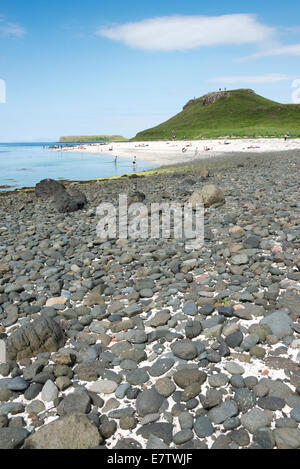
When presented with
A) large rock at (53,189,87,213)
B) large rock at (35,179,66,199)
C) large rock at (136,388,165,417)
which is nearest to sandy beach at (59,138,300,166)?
large rock at (35,179,66,199)

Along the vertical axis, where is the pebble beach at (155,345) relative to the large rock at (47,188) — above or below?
below

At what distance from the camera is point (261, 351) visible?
4.26m

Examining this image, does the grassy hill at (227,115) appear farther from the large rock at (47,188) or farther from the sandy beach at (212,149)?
the large rock at (47,188)

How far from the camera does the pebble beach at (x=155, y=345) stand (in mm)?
3260

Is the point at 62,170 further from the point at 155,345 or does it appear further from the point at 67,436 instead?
the point at 67,436

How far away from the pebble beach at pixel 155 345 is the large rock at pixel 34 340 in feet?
0.05

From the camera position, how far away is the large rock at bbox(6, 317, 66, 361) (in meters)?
4.61

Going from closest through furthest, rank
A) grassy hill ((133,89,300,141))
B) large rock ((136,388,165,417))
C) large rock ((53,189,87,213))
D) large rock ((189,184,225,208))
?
large rock ((136,388,165,417)) → large rock ((189,184,225,208)) → large rock ((53,189,87,213)) → grassy hill ((133,89,300,141))

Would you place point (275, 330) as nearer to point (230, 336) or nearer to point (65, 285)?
point (230, 336)

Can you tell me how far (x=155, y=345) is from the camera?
4734mm

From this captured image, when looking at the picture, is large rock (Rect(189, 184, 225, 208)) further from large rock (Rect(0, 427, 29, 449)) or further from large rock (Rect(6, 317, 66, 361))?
large rock (Rect(0, 427, 29, 449))

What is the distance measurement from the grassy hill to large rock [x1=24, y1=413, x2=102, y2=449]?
404ft

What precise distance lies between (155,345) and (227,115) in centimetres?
17341

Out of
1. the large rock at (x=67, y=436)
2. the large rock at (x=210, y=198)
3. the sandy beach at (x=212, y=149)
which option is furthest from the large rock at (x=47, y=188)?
the sandy beach at (x=212, y=149)
